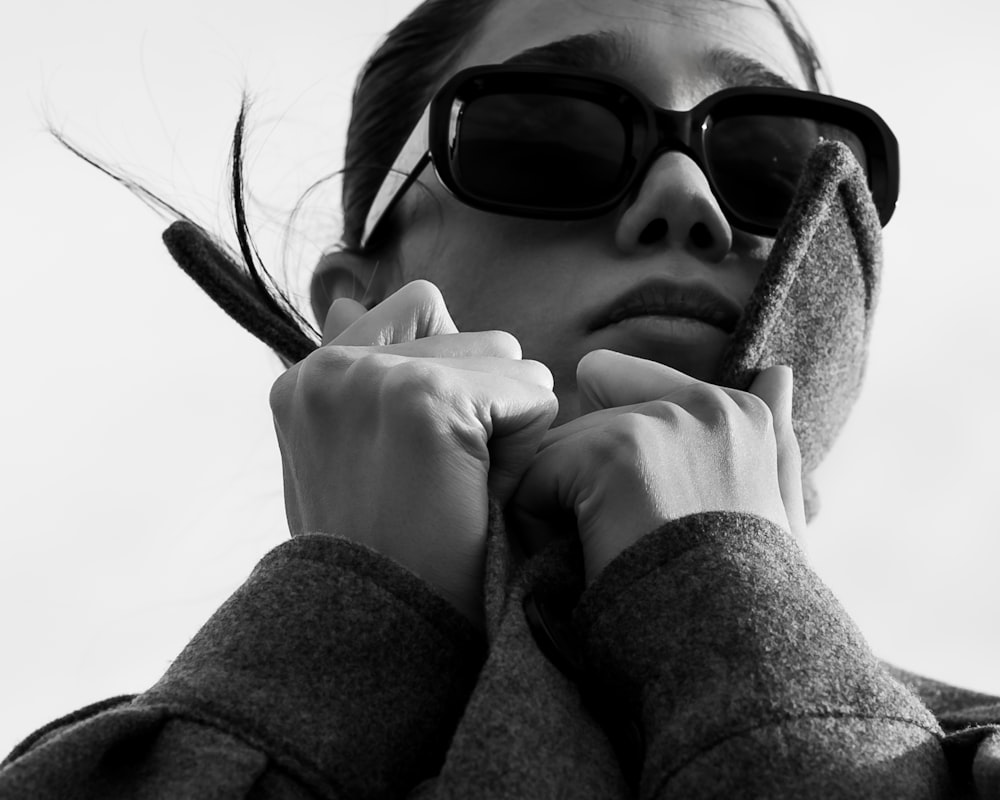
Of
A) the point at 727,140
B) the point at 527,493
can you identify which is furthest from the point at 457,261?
the point at 527,493

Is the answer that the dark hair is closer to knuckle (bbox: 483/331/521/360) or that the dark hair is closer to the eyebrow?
the eyebrow

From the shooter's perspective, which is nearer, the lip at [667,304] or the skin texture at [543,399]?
the skin texture at [543,399]

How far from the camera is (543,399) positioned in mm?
1089

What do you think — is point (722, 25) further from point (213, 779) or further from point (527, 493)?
point (213, 779)

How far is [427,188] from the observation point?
1.63 meters

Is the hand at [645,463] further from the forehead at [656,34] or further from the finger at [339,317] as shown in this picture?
the forehead at [656,34]

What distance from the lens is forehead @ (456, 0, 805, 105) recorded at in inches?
61.5

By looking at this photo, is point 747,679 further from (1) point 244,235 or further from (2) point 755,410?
(1) point 244,235

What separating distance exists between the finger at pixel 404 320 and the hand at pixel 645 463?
17cm

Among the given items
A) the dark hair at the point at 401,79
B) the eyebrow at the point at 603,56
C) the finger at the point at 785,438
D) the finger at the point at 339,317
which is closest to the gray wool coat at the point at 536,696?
the finger at the point at 785,438

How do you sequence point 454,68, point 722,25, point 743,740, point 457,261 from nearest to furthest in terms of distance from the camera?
point 743,740 < point 457,261 < point 722,25 < point 454,68

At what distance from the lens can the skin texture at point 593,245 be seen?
55.4 inches

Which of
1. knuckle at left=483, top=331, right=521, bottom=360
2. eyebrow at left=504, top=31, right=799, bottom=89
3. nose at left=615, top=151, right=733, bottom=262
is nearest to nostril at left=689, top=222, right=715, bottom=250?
nose at left=615, top=151, right=733, bottom=262

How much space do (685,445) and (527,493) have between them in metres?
0.17
